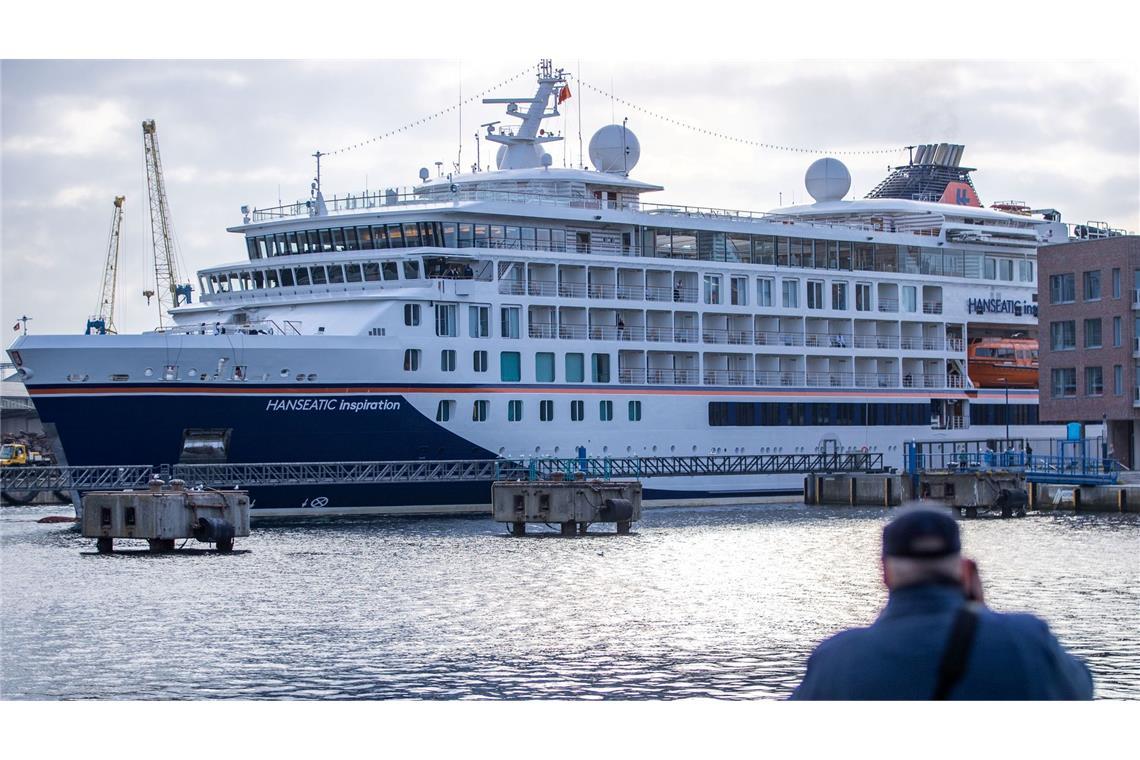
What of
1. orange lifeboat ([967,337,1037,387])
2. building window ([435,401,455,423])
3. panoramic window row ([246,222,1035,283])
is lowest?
building window ([435,401,455,423])

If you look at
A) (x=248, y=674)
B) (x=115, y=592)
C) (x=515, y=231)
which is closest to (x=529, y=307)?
(x=515, y=231)

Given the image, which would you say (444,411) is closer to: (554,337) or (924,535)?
(554,337)

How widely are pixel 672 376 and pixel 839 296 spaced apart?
11045 millimetres

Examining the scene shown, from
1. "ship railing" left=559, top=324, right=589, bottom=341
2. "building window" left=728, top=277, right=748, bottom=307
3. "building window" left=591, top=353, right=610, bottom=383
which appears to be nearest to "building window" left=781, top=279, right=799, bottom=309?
"building window" left=728, top=277, right=748, bottom=307

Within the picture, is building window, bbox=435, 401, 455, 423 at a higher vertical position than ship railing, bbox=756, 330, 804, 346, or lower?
lower

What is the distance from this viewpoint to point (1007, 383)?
78.8m

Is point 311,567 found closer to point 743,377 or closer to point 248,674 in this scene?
point 248,674

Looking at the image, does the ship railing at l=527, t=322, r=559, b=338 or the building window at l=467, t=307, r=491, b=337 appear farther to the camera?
the ship railing at l=527, t=322, r=559, b=338

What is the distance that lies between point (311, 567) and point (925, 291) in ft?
140

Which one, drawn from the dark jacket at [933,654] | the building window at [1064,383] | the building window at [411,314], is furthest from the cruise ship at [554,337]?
the dark jacket at [933,654]

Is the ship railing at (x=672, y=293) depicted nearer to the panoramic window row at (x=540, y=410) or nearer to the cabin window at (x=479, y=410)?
the panoramic window row at (x=540, y=410)

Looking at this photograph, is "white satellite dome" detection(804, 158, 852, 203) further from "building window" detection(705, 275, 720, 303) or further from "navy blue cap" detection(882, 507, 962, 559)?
"navy blue cap" detection(882, 507, 962, 559)

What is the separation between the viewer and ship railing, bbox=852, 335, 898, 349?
74625 mm

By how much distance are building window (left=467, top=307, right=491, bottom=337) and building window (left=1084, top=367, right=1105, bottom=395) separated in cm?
2519
